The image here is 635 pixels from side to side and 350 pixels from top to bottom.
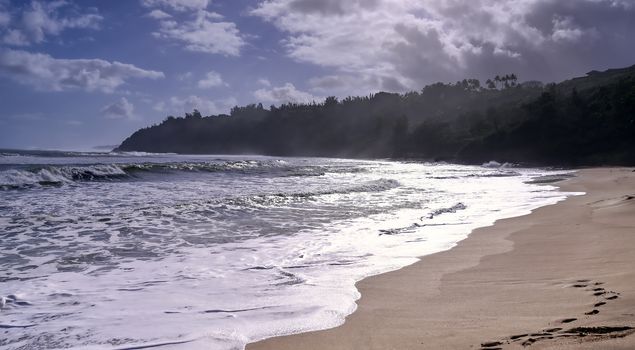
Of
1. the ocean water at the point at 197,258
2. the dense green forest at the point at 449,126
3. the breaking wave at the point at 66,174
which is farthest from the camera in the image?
the dense green forest at the point at 449,126

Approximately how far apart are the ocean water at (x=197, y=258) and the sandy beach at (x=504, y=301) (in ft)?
1.10

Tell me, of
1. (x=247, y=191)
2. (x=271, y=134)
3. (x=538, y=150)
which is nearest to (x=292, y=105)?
(x=271, y=134)

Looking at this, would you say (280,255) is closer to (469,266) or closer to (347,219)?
(469,266)

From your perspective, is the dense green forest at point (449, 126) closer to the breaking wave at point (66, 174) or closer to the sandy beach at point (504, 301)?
the breaking wave at point (66, 174)

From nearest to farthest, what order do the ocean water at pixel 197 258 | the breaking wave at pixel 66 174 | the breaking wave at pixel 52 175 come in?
1. the ocean water at pixel 197 258
2. the breaking wave at pixel 52 175
3. the breaking wave at pixel 66 174

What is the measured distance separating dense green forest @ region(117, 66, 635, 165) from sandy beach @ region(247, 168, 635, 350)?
1818 inches

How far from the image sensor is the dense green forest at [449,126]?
54438 mm

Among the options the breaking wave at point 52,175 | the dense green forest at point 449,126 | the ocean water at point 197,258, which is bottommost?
the ocean water at point 197,258

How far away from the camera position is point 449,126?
83000 millimetres

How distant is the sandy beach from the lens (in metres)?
3.22

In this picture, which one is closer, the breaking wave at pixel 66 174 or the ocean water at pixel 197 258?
the ocean water at pixel 197 258

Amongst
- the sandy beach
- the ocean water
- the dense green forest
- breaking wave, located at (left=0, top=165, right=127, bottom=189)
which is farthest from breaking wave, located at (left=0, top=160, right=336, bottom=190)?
the dense green forest

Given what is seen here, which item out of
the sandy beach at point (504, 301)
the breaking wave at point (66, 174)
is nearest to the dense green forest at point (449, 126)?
the breaking wave at point (66, 174)

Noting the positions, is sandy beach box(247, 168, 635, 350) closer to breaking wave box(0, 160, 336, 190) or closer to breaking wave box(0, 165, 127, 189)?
breaking wave box(0, 160, 336, 190)
